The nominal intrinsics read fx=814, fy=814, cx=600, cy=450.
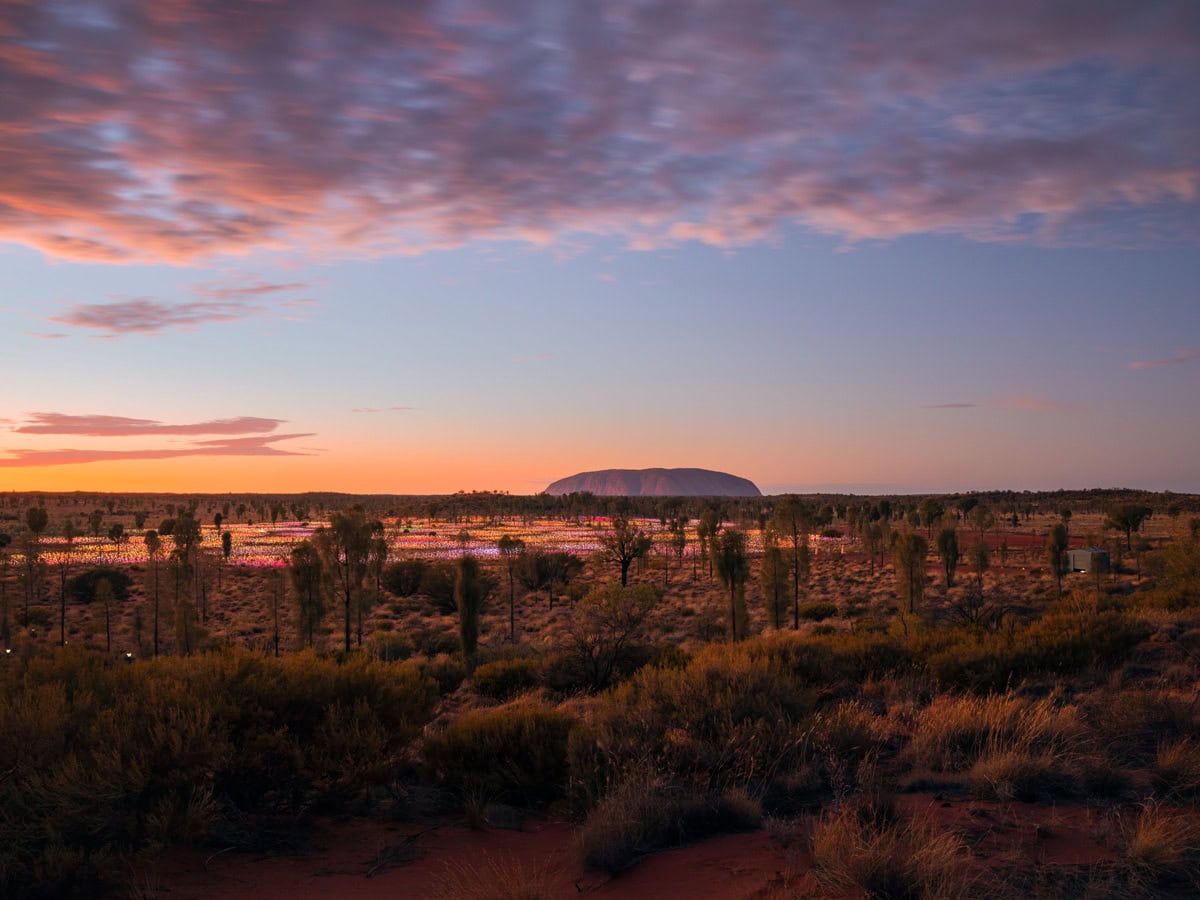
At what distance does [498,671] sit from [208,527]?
130m

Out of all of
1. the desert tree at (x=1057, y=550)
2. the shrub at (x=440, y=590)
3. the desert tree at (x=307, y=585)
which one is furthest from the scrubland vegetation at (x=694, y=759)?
the shrub at (x=440, y=590)

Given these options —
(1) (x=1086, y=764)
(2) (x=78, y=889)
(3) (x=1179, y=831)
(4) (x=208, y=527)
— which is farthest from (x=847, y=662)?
(4) (x=208, y=527)

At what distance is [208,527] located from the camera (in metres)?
132

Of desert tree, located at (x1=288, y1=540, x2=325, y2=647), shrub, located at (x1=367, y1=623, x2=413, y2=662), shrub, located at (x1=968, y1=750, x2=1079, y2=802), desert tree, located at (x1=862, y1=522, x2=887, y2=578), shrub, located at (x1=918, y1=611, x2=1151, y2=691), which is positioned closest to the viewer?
shrub, located at (x1=968, y1=750, x2=1079, y2=802)

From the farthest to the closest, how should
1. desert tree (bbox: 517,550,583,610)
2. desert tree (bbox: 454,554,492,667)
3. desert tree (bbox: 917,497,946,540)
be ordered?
desert tree (bbox: 917,497,946,540) → desert tree (bbox: 517,550,583,610) → desert tree (bbox: 454,554,492,667)

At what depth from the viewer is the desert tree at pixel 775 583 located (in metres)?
39.9

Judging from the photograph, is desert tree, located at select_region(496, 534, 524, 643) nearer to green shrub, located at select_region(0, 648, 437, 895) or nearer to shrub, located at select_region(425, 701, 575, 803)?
shrub, located at select_region(425, 701, 575, 803)

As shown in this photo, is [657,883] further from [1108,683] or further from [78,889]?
[1108,683]

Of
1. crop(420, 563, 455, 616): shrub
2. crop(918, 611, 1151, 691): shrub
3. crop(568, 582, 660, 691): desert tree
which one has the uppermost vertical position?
crop(918, 611, 1151, 691): shrub

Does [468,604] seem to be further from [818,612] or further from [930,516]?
[930,516]

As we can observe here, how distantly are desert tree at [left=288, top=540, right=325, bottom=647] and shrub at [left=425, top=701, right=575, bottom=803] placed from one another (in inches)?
1212

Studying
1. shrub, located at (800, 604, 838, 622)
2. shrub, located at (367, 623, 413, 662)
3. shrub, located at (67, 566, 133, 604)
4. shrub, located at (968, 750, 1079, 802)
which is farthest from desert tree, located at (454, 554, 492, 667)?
shrub, located at (67, 566, 133, 604)

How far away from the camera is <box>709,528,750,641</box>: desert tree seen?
3544cm

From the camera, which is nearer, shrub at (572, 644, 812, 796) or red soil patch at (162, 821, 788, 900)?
red soil patch at (162, 821, 788, 900)
